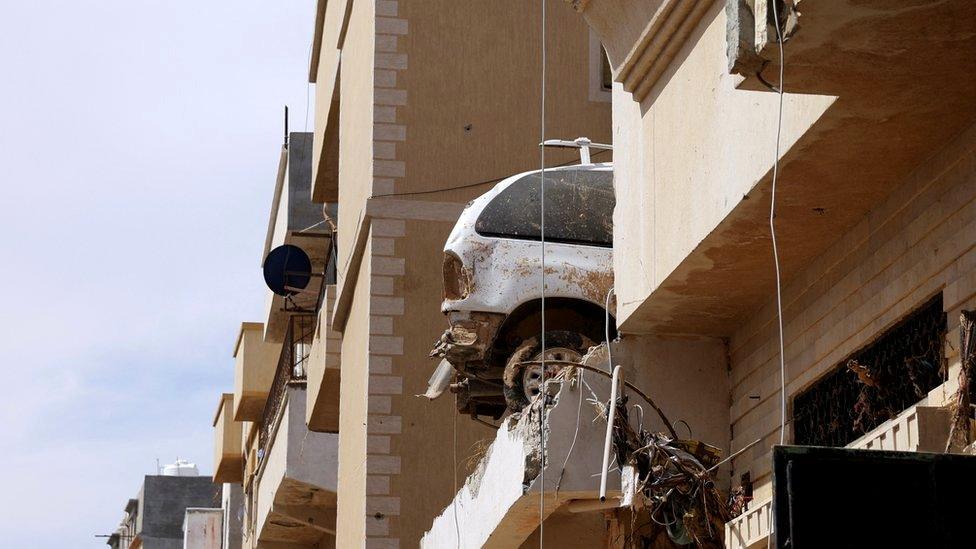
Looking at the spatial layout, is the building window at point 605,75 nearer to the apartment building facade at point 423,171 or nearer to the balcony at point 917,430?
the apartment building facade at point 423,171

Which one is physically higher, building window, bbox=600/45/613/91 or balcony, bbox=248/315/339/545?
building window, bbox=600/45/613/91

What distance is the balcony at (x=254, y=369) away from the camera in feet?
112

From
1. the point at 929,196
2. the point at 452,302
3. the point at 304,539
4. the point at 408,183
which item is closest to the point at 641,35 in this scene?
the point at 929,196

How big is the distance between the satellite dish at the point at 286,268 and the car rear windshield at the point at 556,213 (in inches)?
500

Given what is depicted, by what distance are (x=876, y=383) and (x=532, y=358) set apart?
177 inches

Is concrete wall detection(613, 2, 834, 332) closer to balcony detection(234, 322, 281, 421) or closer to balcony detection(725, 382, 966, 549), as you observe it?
balcony detection(725, 382, 966, 549)

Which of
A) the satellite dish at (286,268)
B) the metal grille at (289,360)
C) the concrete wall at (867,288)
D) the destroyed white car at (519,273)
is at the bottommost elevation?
the concrete wall at (867,288)

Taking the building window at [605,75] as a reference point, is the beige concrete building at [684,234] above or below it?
below

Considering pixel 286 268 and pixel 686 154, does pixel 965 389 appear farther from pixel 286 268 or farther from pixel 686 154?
pixel 286 268

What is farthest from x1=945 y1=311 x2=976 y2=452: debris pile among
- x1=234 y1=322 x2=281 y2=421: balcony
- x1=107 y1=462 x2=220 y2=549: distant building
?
x1=107 y1=462 x2=220 y2=549: distant building

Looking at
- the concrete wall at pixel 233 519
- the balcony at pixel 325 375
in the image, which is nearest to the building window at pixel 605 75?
the balcony at pixel 325 375

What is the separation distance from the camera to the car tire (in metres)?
13.1

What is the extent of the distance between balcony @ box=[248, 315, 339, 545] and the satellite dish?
0.69 metres

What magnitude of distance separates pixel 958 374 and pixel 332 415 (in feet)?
50.8
